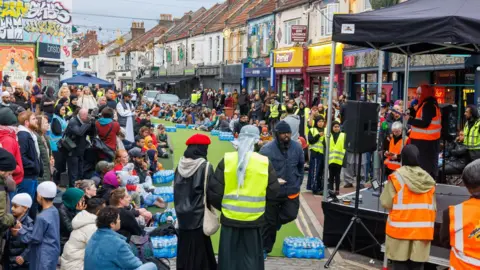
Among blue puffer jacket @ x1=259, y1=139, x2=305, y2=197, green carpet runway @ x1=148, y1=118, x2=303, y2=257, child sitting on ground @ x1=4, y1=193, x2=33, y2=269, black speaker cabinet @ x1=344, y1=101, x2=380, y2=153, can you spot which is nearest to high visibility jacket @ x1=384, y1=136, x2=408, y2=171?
green carpet runway @ x1=148, y1=118, x2=303, y2=257

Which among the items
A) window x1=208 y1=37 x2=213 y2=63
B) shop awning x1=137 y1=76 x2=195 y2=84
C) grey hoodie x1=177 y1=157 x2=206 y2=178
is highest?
window x1=208 y1=37 x2=213 y2=63

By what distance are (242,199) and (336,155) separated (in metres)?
6.98

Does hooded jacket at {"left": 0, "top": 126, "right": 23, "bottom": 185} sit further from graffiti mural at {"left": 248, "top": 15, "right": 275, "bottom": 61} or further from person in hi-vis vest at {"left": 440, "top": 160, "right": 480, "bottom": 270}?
graffiti mural at {"left": 248, "top": 15, "right": 275, "bottom": 61}

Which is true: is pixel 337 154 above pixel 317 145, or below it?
below

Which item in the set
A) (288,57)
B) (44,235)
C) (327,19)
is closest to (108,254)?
(44,235)

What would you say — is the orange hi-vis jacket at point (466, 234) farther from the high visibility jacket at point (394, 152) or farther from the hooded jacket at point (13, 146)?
the high visibility jacket at point (394, 152)

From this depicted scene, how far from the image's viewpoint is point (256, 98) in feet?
87.7

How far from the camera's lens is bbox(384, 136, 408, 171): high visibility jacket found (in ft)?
40.4

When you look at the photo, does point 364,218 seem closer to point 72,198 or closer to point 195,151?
point 195,151

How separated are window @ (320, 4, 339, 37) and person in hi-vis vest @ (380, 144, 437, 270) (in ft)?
66.4

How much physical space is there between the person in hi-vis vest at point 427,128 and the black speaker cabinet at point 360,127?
163 centimetres

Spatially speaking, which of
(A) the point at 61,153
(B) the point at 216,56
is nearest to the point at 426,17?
(A) the point at 61,153

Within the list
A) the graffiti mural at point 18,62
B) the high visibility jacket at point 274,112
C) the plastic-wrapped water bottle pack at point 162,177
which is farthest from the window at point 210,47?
the plastic-wrapped water bottle pack at point 162,177

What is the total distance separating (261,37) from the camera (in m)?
38.8
